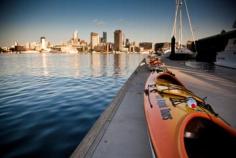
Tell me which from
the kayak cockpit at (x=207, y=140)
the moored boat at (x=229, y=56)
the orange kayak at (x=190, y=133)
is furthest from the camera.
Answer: the moored boat at (x=229, y=56)

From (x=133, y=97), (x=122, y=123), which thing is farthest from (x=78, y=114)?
(x=122, y=123)

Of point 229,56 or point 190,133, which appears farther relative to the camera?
point 229,56

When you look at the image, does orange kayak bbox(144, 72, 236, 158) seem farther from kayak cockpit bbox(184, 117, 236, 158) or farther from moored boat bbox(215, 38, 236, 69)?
moored boat bbox(215, 38, 236, 69)

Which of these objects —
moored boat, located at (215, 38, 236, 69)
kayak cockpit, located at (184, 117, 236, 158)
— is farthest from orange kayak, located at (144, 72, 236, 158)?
moored boat, located at (215, 38, 236, 69)

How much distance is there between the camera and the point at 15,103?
8.59 metres

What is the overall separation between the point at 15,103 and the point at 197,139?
885 cm

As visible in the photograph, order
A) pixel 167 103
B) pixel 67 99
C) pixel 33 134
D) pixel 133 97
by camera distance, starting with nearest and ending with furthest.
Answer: pixel 167 103
pixel 33 134
pixel 133 97
pixel 67 99

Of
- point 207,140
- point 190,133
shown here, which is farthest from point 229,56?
point 190,133

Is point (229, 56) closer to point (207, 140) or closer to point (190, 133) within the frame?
point (207, 140)

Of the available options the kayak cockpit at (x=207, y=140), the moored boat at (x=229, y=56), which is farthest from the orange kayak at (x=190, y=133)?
the moored boat at (x=229, y=56)

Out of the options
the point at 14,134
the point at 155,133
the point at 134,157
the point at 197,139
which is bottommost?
the point at 14,134

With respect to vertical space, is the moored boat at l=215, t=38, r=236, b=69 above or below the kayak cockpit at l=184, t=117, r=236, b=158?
above

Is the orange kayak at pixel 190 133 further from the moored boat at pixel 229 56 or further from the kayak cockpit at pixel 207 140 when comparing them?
the moored boat at pixel 229 56

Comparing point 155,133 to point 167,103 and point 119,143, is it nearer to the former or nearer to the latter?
point 119,143
